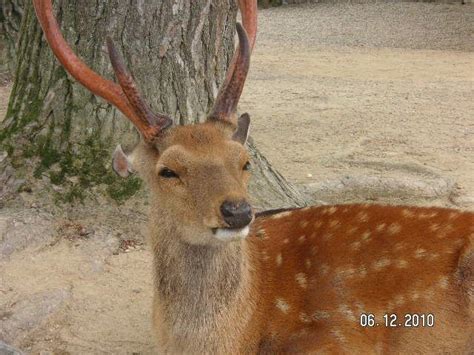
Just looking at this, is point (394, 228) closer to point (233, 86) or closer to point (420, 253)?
point (420, 253)

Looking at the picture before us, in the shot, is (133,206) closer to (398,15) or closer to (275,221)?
(275,221)

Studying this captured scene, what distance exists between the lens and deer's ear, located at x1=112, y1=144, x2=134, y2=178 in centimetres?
384

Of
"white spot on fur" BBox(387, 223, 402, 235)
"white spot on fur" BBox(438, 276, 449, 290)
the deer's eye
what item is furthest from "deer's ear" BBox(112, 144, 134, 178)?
"white spot on fur" BBox(438, 276, 449, 290)

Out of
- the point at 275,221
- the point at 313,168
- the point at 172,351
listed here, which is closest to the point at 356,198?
the point at 313,168

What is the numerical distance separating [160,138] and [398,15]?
17.1 m

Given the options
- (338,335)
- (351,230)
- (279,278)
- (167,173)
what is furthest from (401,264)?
(167,173)

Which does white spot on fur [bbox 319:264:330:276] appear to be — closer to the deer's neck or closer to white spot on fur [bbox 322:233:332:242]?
white spot on fur [bbox 322:233:332:242]

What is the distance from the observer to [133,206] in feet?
18.0

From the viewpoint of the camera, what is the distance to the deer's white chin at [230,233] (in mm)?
3223

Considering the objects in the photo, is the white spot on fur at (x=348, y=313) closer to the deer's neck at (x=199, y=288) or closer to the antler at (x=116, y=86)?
the deer's neck at (x=199, y=288)

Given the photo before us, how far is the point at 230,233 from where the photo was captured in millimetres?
3238

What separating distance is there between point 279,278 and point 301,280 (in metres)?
0.12

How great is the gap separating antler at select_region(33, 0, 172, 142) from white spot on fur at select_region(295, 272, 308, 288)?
3.22ft

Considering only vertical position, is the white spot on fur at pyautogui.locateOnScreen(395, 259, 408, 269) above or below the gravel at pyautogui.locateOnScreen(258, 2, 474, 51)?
above
